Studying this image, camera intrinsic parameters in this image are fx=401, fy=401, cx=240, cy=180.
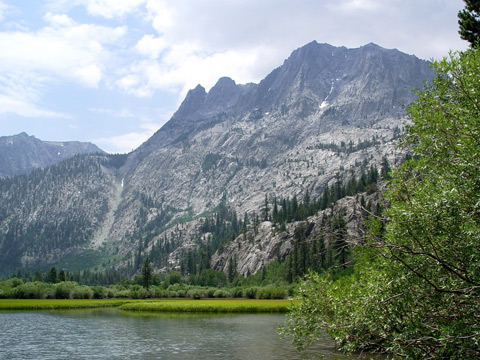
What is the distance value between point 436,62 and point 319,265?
13933cm

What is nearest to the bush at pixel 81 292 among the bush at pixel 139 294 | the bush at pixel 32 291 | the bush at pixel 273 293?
the bush at pixel 32 291

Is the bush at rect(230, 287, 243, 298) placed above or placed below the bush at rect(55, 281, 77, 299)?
below

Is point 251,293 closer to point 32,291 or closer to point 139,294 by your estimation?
point 139,294

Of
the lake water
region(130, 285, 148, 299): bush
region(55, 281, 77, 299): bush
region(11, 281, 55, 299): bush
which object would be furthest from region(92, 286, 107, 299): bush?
the lake water

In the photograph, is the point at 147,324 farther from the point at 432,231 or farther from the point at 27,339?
the point at 432,231

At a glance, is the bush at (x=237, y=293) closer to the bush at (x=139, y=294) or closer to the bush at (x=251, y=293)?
the bush at (x=251, y=293)

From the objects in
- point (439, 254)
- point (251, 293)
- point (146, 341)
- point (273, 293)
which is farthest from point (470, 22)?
point (251, 293)

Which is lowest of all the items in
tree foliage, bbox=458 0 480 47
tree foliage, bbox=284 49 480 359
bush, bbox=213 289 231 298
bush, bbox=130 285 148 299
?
bush, bbox=213 289 231 298

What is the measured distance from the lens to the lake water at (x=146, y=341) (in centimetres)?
4588

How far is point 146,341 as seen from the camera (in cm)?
5538

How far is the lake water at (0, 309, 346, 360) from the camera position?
1806 inches

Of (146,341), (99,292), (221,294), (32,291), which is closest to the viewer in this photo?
(146,341)

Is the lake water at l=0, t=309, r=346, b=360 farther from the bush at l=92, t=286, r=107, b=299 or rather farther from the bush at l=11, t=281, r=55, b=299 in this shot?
the bush at l=92, t=286, r=107, b=299

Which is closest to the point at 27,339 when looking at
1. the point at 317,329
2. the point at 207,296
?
the point at 317,329
